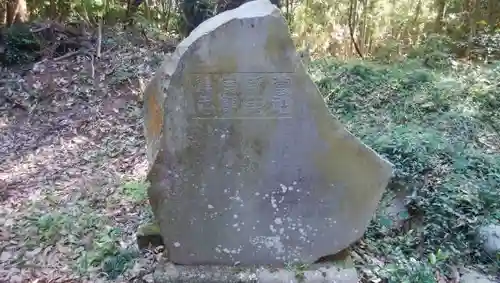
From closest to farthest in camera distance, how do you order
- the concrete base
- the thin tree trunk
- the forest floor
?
the concrete base → the forest floor → the thin tree trunk

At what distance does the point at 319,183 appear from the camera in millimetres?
3178

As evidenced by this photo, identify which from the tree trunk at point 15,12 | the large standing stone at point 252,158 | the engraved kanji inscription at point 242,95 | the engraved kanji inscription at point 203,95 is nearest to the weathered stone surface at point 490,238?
the large standing stone at point 252,158

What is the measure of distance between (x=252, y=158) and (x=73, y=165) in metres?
2.98

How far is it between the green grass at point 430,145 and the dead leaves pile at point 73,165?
1.94m

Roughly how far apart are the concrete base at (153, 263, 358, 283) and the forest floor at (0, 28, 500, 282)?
0.77 ft

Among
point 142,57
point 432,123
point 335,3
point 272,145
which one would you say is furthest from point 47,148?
point 335,3

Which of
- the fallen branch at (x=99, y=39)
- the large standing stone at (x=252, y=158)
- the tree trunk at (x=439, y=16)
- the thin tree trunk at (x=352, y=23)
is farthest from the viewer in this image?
the tree trunk at (x=439, y=16)

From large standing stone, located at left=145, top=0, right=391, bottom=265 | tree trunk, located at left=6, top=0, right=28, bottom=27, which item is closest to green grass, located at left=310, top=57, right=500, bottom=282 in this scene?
large standing stone, located at left=145, top=0, right=391, bottom=265

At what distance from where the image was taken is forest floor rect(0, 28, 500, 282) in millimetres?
3643

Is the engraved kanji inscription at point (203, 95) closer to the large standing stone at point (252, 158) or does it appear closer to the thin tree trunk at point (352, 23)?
the large standing stone at point (252, 158)

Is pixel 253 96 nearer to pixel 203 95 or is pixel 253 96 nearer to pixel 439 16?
pixel 203 95

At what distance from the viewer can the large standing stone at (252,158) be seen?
294cm

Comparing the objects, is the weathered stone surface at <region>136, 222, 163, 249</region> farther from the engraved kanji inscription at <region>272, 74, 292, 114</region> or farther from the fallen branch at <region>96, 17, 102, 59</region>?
the fallen branch at <region>96, 17, 102, 59</region>

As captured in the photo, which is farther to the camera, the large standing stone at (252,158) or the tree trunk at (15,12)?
the tree trunk at (15,12)
